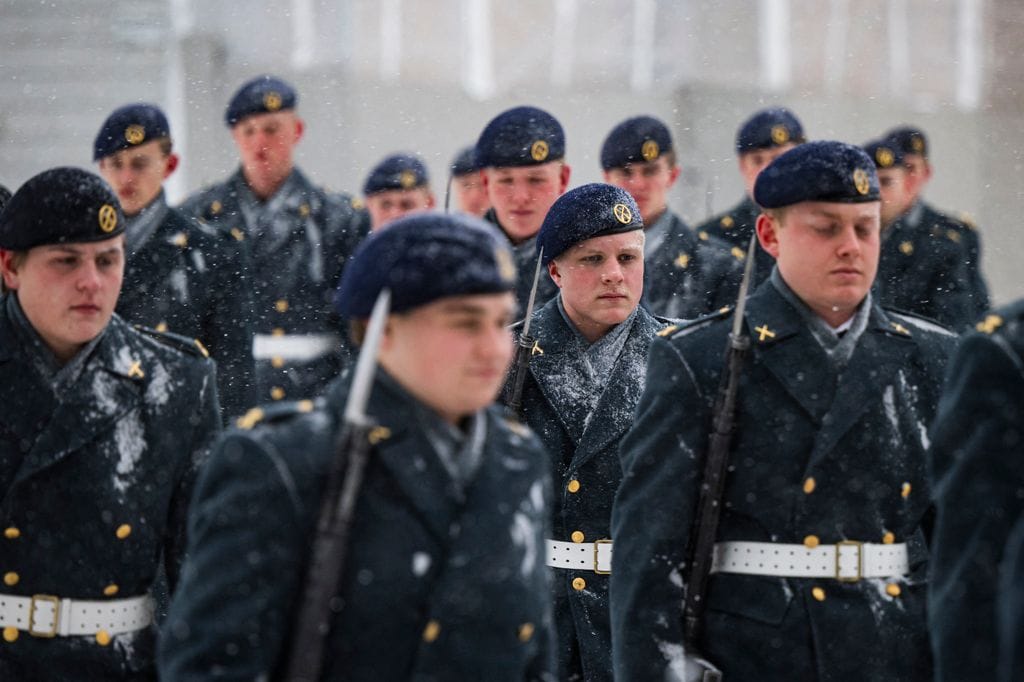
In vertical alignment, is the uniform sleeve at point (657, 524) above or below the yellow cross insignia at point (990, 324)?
below

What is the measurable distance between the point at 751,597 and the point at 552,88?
10.5 meters

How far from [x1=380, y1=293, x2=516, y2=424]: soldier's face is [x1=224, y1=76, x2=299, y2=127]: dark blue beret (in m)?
6.37

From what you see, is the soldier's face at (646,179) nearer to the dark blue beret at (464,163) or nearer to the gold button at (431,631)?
the dark blue beret at (464,163)

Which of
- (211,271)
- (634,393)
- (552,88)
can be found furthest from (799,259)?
(552,88)

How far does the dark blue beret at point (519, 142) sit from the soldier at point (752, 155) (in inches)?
36.4

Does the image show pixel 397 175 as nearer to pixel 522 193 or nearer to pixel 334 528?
pixel 522 193

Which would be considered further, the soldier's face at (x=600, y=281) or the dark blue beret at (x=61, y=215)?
the soldier's face at (x=600, y=281)

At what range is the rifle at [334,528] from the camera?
3.13 metres

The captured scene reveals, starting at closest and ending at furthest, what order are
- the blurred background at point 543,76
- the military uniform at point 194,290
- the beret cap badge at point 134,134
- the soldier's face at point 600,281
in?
1. the soldier's face at point 600,281
2. the military uniform at point 194,290
3. the beret cap badge at point 134,134
4. the blurred background at point 543,76

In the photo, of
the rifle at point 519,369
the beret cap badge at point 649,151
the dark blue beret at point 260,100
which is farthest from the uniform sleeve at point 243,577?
the dark blue beret at point 260,100

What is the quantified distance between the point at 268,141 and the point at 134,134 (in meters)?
1.37

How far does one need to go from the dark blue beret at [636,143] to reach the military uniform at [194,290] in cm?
188

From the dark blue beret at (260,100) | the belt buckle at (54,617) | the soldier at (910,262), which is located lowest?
the belt buckle at (54,617)

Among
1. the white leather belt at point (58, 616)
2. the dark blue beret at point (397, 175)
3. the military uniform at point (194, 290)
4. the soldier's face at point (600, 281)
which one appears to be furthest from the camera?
the dark blue beret at point (397, 175)
